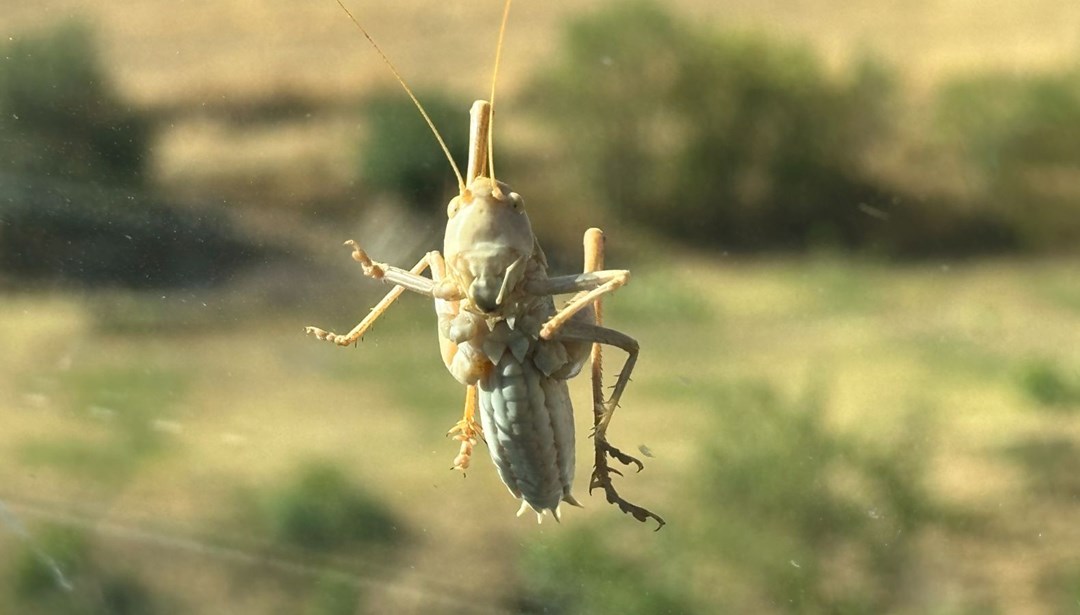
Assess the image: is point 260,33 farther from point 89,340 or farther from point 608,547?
point 608,547

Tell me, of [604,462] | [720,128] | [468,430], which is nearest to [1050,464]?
[720,128]

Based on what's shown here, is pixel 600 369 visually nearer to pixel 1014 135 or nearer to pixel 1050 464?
pixel 1050 464

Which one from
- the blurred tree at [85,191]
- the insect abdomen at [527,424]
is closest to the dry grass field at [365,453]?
the blurred tree at [85,191]

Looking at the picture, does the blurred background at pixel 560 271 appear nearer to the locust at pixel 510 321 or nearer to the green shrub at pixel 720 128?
the green shrub at pixel 720 128

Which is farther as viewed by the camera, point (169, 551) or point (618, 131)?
point (618, 131)

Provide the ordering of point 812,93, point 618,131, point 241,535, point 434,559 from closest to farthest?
point 434,559
point 241,535
point 618,131
point 812,93

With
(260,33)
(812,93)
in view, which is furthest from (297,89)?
(812,93)

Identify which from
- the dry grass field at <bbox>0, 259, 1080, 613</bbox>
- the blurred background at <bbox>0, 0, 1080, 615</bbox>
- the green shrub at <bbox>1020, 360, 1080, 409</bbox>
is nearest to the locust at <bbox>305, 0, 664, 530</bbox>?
the blurred background at <bbox>0, 0, 1080, 615</bbox>
